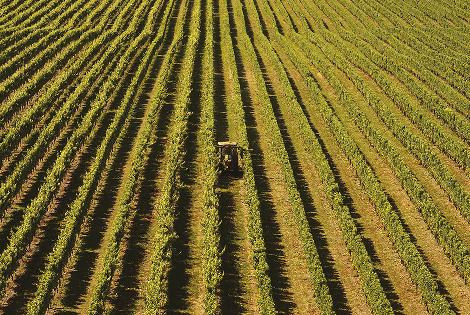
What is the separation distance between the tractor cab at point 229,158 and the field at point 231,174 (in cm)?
59

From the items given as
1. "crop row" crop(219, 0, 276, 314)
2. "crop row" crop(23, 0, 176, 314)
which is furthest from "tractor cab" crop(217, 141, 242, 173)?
"crop row" crop(23, 0, 176, 314)

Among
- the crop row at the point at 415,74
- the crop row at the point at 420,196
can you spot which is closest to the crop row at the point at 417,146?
the crop row at the point at 420,196

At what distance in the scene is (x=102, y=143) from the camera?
38656mm

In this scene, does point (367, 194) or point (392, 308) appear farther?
point (367, 194)

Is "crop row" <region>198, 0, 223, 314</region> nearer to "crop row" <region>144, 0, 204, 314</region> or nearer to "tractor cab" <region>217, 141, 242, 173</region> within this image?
"tractor cab" <region>217, 141, 242, 173</region>

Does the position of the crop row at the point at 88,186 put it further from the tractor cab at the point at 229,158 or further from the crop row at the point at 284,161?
the crop row at the point at 284,161

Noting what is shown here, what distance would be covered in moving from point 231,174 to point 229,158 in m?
1.01

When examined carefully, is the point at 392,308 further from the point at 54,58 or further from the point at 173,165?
the point at 54,58

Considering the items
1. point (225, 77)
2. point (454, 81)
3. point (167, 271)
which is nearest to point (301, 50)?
point (225, 77)

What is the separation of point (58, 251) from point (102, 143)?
497 inches

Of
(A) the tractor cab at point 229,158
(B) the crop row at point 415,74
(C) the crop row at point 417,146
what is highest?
(A) the tractor cab at point 229,158

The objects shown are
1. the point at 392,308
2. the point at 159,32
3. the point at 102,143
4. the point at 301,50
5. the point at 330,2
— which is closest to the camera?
the point at 392,308

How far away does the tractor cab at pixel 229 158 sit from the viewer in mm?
36281

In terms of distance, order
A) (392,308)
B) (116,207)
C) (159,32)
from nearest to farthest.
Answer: (392,308)
(116,207)
(159,32)
